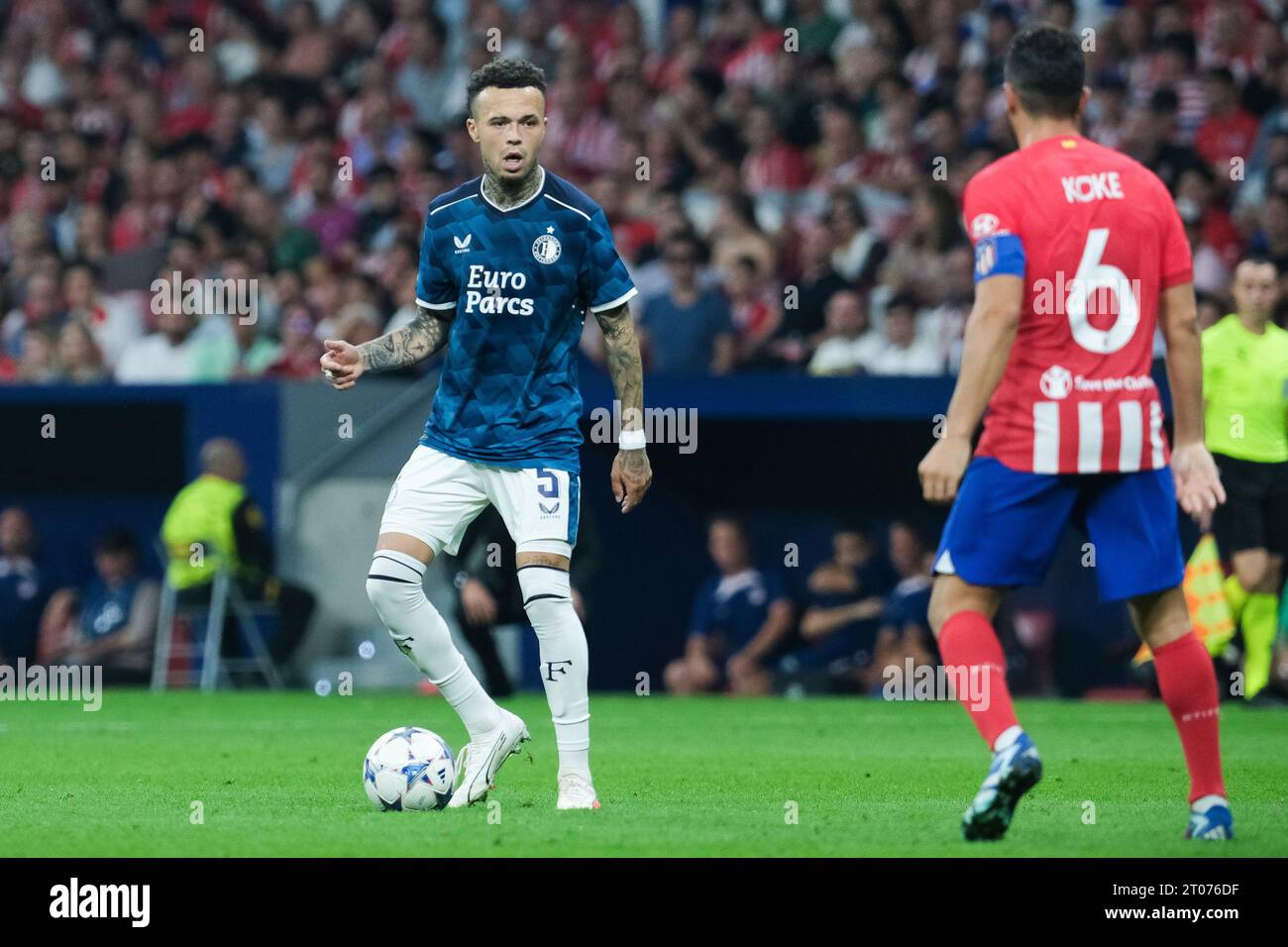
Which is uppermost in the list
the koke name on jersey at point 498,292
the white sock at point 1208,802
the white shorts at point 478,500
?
the koke name on jersey at point 498,292

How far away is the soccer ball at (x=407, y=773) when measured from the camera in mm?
7480

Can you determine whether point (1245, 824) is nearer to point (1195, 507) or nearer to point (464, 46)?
point (1195, 507)

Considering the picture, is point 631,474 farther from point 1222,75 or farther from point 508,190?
point 1222,75

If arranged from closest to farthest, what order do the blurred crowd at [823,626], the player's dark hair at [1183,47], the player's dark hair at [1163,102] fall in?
the blurred crowd at [823,626]
the player's dark hair at [1163,102]
the player's dark hair at [1183,47]

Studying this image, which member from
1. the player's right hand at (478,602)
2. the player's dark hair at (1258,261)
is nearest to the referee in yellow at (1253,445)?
the player's dark hair at (1258,261)

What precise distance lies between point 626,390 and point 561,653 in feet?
3.01

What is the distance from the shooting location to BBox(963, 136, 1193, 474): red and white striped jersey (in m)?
6.21

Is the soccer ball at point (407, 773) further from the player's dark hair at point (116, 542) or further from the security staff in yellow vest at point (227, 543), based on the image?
the player's dark hair at point (116, 542)

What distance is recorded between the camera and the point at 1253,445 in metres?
12.7

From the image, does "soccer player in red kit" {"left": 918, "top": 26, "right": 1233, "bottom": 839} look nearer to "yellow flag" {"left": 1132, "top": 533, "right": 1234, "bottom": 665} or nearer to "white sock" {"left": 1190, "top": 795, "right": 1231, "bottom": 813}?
"white sock" {"left": 1190, "top": 795, "right": 1231, "bottom": 813}

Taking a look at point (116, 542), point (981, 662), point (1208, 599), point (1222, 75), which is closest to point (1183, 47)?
point (1222, 75)

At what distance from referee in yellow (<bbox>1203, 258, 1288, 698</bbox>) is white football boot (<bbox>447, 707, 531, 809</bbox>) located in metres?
6.17

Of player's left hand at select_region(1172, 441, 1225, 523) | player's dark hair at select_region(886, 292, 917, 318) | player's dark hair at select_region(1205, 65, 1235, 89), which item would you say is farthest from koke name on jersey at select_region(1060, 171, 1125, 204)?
player's dark hair at select_region(1205, 65, 1235, 89)
